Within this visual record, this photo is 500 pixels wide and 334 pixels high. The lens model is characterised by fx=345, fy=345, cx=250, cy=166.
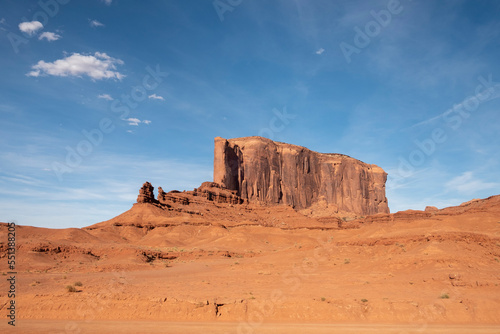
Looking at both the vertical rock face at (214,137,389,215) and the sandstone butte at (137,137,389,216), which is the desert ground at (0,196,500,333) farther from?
the vertical rock face at (214,137,389,215)

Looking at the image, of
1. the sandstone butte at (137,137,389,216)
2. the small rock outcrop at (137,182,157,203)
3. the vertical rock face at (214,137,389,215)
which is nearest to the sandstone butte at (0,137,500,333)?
the small rock outcrop at (137,182,157,203)

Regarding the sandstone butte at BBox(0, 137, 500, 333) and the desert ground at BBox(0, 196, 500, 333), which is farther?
the sandstone butte at BBox(0, 137, 500, 333)

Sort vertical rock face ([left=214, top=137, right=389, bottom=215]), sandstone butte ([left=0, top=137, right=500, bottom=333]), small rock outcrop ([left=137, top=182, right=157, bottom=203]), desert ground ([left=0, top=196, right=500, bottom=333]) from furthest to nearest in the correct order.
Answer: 1. vertical rock face ([left=214, top=137, right=389, bottom=215])
2. small rock outcrop ([left=137, top=182, right=157, bottom=203])
3. sandstone butte ([left=0, top=137, right=500, bottom=333])
4. desert ground ([left=0, top=196, right=500, bottom=333])

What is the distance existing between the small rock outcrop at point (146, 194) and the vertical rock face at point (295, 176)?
123ft

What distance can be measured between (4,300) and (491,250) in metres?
27.3

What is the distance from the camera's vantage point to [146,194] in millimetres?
74625

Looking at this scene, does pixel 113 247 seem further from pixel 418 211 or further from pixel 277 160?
pixel 277 160

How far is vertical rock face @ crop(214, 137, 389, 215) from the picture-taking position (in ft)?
396

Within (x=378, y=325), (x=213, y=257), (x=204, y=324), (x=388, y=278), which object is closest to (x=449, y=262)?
(x=388, y=278)

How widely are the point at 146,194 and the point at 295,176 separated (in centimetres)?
7356

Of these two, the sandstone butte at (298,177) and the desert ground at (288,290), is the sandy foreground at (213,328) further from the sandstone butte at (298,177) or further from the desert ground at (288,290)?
the sandstone butte at (298,177)

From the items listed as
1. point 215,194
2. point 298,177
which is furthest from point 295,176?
point 215,194

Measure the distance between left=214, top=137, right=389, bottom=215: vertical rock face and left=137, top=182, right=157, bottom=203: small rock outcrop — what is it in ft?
123

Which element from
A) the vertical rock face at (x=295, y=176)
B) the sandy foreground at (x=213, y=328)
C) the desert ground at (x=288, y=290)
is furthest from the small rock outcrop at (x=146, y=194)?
the sandy foreground at (x=213, y=328)
